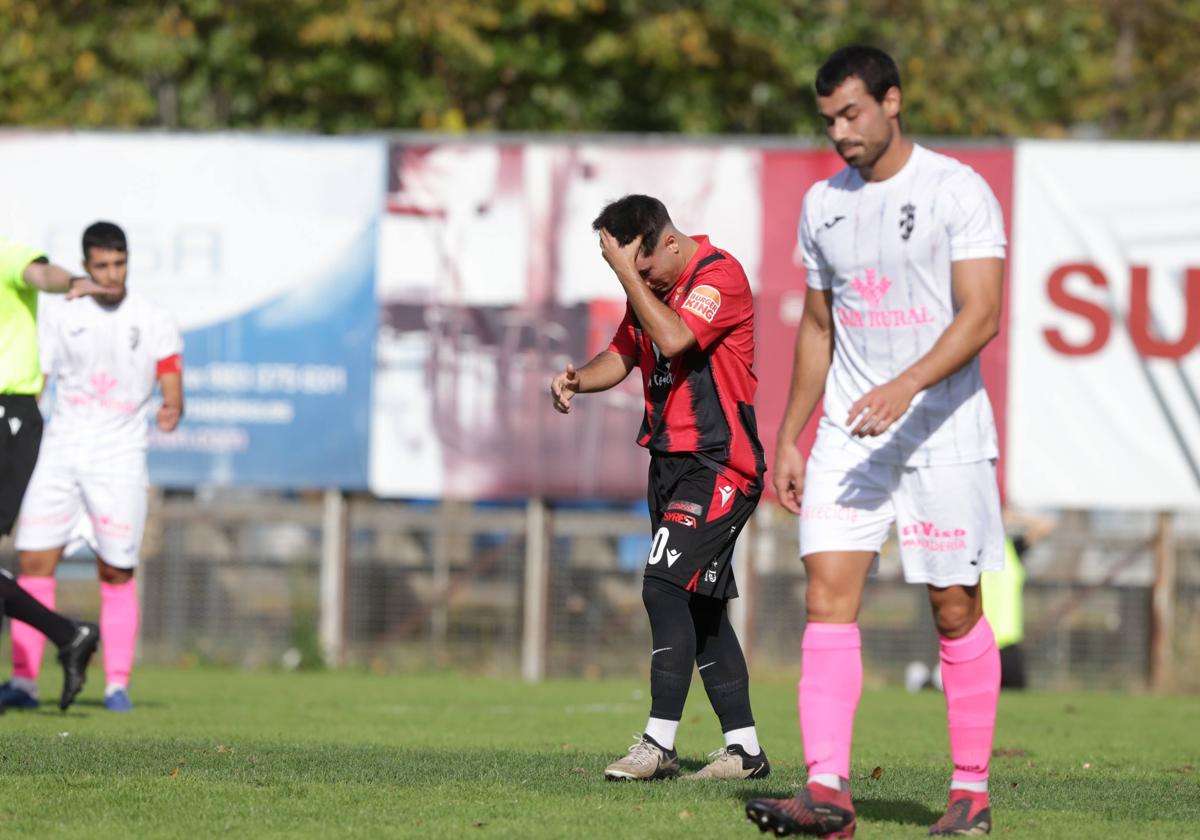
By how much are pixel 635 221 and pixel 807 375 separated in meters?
1.31

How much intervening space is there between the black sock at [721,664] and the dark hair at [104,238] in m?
4.01

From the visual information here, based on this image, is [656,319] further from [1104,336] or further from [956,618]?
[1104,336]

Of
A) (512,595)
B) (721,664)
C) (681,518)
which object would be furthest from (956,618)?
(512,595)

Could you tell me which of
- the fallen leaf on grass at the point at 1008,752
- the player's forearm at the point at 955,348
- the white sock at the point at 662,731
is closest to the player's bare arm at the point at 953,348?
the player's forearm at the point at 955,348

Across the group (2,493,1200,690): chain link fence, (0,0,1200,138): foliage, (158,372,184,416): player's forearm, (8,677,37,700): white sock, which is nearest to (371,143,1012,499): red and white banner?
(2,493,1200,690): chain link fence

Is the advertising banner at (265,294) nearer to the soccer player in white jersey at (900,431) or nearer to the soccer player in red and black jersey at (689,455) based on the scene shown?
the soccer player in red and black jersey at (689,455)

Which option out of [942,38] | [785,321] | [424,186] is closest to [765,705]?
[785,321]

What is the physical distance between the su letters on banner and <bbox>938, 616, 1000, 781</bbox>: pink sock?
11.1 m

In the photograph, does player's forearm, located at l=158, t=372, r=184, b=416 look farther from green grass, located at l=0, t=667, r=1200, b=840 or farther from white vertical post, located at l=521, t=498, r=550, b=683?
white vertical post, located at l=521, t=498, r=550, b=683

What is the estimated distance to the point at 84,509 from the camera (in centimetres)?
1072

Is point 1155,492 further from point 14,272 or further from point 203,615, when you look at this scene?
point 14,272

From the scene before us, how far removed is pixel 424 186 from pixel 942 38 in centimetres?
796

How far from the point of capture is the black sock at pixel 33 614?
9.77 metres

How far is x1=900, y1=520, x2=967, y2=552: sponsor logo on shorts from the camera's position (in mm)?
→ 5602
